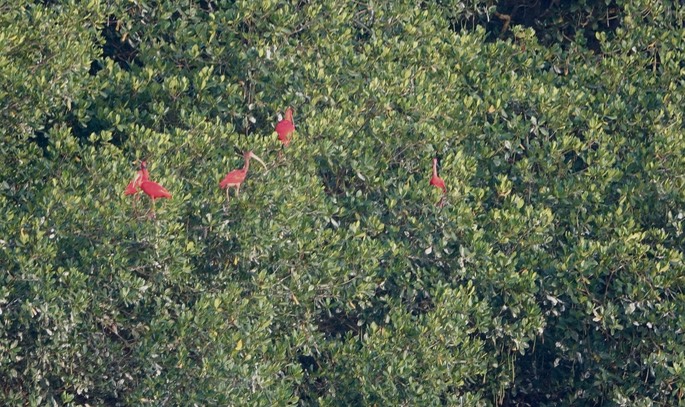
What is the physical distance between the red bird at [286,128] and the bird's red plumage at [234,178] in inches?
26.5

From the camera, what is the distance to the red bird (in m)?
9.02

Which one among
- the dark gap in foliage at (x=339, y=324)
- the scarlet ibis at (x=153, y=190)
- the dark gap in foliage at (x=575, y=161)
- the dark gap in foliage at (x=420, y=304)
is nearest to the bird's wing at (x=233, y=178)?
the scarlet ibis at (x=153, y=190)

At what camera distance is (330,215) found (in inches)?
351

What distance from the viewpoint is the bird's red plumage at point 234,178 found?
8.35 m

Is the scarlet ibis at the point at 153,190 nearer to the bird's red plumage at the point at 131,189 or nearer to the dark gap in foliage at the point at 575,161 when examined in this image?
the bird's red plumage at the point at 131,189

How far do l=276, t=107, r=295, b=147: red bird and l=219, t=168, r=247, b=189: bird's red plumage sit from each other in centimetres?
67

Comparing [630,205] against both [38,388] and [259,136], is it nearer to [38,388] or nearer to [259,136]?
[259,136]

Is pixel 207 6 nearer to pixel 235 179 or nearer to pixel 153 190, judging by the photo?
pixel 235 179

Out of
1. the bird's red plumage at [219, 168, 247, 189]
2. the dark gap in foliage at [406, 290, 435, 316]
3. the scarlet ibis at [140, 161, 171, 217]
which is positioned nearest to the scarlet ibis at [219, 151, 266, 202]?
A: the bird's red plumage at [219, 168, 247, 189]

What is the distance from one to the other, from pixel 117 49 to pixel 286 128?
6.84 feet

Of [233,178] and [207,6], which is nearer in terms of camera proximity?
[233,178]

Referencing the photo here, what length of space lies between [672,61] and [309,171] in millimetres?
3539

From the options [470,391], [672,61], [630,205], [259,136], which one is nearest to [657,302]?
[630,205]

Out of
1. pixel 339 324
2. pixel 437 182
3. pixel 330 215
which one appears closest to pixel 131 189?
pixel 330 215
